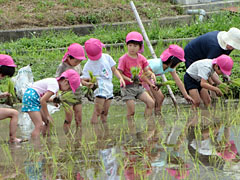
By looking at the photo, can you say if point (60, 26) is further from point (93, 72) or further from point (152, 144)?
point (152, 144)

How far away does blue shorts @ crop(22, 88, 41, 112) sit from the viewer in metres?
6.35

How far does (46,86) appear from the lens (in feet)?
21.0

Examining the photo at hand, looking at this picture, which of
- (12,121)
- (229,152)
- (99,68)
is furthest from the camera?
(99,68)

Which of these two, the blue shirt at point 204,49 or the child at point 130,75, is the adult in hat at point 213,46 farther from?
the child at point 130,75

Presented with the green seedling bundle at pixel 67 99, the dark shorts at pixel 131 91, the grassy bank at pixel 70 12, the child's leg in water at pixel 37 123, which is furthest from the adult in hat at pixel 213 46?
the grassy bank at pixel 70 12

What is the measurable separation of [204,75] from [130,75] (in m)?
1.10

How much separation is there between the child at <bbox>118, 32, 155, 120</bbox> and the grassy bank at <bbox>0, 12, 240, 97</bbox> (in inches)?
94.0

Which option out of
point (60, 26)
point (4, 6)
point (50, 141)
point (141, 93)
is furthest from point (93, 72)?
point (4, 6)

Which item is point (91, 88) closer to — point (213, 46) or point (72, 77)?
point (72, 77)

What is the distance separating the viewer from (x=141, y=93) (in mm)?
7500

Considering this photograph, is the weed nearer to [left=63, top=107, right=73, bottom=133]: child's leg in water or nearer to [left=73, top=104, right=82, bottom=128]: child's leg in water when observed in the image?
[left=73, top=104, right=82, bottom=128]: child's leg in water

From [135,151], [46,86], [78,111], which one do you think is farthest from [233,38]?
[135,151]

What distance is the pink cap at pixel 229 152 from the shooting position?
4742mm

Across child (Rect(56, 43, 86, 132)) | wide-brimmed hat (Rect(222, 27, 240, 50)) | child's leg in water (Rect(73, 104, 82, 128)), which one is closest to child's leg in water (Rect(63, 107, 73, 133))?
child (Rect(56, 43, 86, 132))
